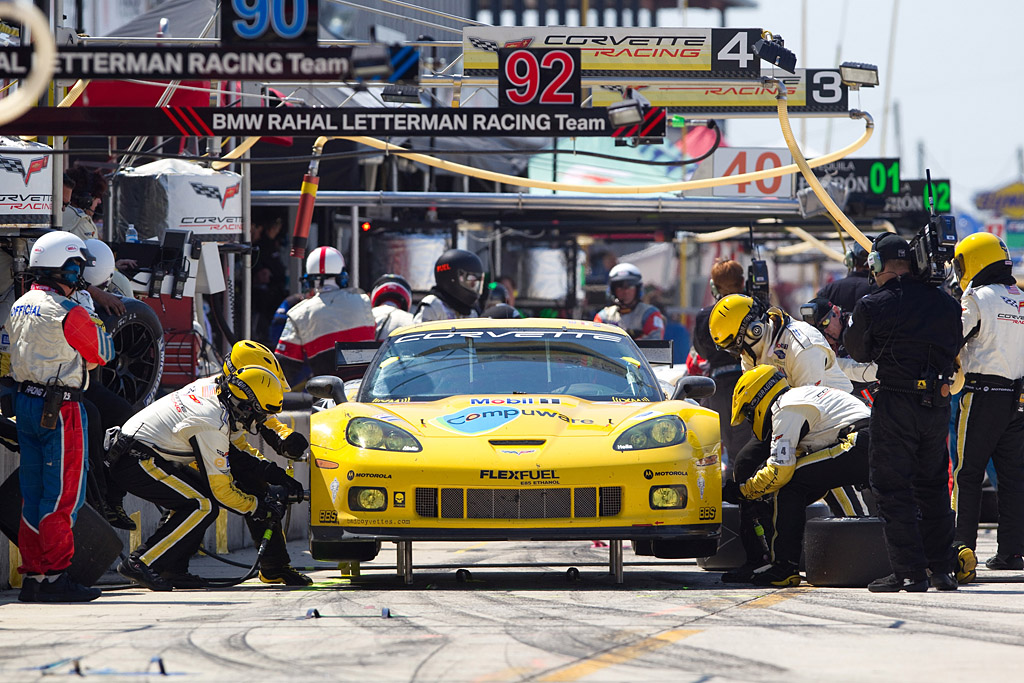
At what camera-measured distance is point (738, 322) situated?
8828mm

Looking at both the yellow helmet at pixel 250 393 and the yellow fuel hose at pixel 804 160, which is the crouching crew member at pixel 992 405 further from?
the yellow helmet at pixel 250 393

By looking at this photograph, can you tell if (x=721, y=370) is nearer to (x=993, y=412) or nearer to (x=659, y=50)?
(x=659, y=50)

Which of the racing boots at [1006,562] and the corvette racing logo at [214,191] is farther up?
the corvette racing logo at [214,191]

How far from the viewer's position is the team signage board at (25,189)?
9.58 m

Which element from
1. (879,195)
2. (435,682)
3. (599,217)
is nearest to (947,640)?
(435,682)

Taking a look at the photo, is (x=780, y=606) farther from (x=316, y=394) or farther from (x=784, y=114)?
(x=784, y=114)

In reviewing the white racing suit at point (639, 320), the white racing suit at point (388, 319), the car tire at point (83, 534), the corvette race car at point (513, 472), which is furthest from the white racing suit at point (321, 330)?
the car tire at point (83, 534)

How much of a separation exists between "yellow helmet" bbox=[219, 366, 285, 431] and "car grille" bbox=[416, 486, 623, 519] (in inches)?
42.7

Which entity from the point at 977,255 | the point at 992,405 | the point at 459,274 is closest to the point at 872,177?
the point at 459,274

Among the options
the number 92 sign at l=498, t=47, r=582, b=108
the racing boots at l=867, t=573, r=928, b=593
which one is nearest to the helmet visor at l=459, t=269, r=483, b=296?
the number 92 sign at l=498, t=47, r=582, b=108

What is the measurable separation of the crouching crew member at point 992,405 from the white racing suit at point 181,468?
4035 mm

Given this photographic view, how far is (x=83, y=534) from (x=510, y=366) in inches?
102

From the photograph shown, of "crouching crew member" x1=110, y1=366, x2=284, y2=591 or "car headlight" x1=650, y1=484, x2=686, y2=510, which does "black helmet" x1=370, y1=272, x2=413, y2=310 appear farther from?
"car headlight" x1=650, y1=484, x2=686, y2=510

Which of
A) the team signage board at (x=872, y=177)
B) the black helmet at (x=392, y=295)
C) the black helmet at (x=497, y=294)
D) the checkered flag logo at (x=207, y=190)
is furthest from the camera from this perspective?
the team signage board at (x=872, y=177)
